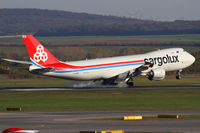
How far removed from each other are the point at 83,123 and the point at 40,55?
130 feet

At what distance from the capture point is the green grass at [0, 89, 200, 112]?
2067 inches

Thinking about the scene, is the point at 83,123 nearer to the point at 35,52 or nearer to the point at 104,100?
the point at 104,100

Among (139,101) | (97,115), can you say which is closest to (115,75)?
(139,101)

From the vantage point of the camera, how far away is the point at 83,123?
39125 millimetres

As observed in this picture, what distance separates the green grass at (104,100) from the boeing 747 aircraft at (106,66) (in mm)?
6652

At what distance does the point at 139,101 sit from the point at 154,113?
13.3 meters

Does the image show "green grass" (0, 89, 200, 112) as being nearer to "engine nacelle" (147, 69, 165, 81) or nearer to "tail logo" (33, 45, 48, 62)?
"tail logo" (33, 45, 48, 62)

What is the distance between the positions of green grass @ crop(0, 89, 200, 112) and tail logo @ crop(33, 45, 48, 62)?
258 inches

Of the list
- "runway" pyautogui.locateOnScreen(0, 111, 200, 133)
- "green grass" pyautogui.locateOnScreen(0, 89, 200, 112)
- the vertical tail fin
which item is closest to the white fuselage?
the vertical tail fin

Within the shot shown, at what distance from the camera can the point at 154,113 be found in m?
46.1

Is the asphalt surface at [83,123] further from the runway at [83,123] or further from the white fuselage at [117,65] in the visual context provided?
the white fuselage at [117,65]

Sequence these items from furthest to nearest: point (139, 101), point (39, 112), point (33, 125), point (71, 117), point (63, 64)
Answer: point (63, 64) → point (139, 101) → point (39, 112) → point (71, 117) → point (33, 125)

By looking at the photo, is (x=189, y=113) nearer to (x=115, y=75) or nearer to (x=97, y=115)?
(x=97, y=115)

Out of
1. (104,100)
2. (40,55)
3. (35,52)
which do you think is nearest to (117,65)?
(40,55)
